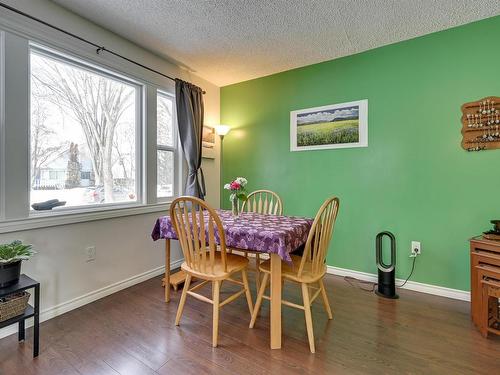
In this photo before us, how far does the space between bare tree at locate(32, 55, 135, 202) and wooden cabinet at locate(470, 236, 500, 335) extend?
3.02m

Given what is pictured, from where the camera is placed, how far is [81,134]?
2.19m

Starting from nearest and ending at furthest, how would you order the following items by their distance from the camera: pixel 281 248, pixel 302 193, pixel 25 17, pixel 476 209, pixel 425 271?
pixel 281 248 < pixel 25 17 < pixel 476 209 < pixel 425 271 < pixel 302 193

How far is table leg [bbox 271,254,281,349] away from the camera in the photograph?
1.54m

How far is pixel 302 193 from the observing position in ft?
9.83

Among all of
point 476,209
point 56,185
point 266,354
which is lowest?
point 266,354

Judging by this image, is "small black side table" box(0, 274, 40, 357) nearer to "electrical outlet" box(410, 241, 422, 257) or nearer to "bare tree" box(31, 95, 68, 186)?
"bare tree" box(31, 95, 68, 186)

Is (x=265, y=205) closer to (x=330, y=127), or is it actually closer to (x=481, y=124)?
(x=330, y=127)

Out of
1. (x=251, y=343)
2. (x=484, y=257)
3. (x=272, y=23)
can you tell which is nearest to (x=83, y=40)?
(x=272, y=23)

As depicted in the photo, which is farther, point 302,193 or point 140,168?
point 302,193

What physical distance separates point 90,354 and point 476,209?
3.06m

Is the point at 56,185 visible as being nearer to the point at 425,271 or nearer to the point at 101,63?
the point at 101,63

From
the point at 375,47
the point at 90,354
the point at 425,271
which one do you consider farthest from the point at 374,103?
the point at 90,354

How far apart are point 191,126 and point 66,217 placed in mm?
1527

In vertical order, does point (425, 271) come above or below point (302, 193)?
below
